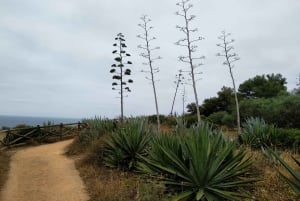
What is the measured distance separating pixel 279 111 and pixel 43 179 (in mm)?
17008

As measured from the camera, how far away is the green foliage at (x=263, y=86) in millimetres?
42812

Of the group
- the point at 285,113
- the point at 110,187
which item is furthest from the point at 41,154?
the point at 285,113

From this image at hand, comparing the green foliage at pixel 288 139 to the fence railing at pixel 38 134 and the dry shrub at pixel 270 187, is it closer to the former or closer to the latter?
the dry shrub at pixel 270 187

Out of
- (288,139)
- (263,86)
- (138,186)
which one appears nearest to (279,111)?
(288,139)

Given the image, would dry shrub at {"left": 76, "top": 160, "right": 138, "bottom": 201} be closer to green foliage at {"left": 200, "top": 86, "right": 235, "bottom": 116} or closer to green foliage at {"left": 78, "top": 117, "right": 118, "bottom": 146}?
green foliage at {"left": 78, "top": 117, "right": 118, "bottom": 146}

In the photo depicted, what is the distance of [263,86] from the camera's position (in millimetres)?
44062

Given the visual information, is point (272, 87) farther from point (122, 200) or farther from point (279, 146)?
point (122, 200)

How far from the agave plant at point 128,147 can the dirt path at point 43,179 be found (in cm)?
130

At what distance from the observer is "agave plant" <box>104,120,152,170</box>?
37.6 feet

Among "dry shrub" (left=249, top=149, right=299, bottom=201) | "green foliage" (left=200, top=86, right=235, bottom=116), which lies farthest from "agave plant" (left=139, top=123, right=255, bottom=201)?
"green foliage" (left=200, top=86, right=235, bottom=116)

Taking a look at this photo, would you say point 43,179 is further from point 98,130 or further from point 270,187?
point 270,187

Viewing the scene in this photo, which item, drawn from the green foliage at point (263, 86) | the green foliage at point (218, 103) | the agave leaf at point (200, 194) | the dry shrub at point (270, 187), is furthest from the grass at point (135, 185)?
the green foliage at point (263, 86)

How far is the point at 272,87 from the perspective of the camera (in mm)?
42969

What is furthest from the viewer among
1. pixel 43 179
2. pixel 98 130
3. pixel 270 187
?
pixel 98 130
